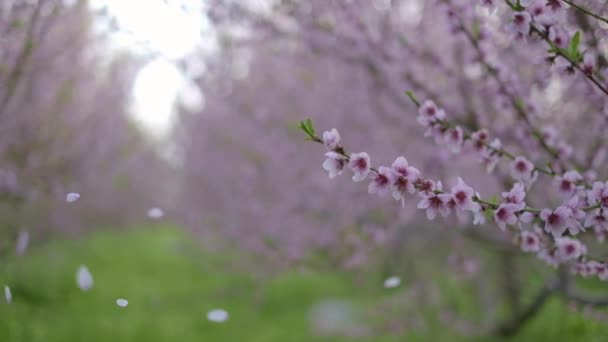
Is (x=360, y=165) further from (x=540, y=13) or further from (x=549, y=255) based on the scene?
(x=549, y=255)

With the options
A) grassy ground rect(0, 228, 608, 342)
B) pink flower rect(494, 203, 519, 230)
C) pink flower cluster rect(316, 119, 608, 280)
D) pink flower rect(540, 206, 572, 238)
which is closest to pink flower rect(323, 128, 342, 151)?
pink flower cluster rect(316, 119, 608, 280)

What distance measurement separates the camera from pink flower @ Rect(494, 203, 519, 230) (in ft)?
5.08

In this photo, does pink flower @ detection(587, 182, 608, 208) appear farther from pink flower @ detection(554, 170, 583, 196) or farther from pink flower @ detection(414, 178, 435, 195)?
pink flower @ detection(414, 178, 435, 195)

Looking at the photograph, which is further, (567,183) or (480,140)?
(480,140)

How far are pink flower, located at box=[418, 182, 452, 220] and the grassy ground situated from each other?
7.40 ft

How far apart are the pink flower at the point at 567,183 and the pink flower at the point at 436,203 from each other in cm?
67

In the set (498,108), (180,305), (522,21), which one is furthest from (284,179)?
(522,21)

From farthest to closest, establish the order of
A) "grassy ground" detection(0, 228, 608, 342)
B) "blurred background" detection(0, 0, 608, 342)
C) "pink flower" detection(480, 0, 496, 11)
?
"grassy ground" detection(0, 228, 608, 342) → "blurred background" detection(0, 0, 608, 342) → "pink flower" detection(480, 0, 496, 11)

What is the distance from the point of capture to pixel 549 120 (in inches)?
175

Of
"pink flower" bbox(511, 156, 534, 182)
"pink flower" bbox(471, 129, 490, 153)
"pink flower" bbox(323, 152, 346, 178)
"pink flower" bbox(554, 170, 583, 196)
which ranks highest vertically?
"pink flower" bbox(471, 129, 490, 153)

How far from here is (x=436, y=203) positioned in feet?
5.29

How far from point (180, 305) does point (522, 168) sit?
6.63 meters

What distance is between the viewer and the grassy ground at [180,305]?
523cm

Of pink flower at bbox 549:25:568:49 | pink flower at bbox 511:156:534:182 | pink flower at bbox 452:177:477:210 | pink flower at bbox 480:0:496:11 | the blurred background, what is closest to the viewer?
pink flower at bbox 452:177:477:210
